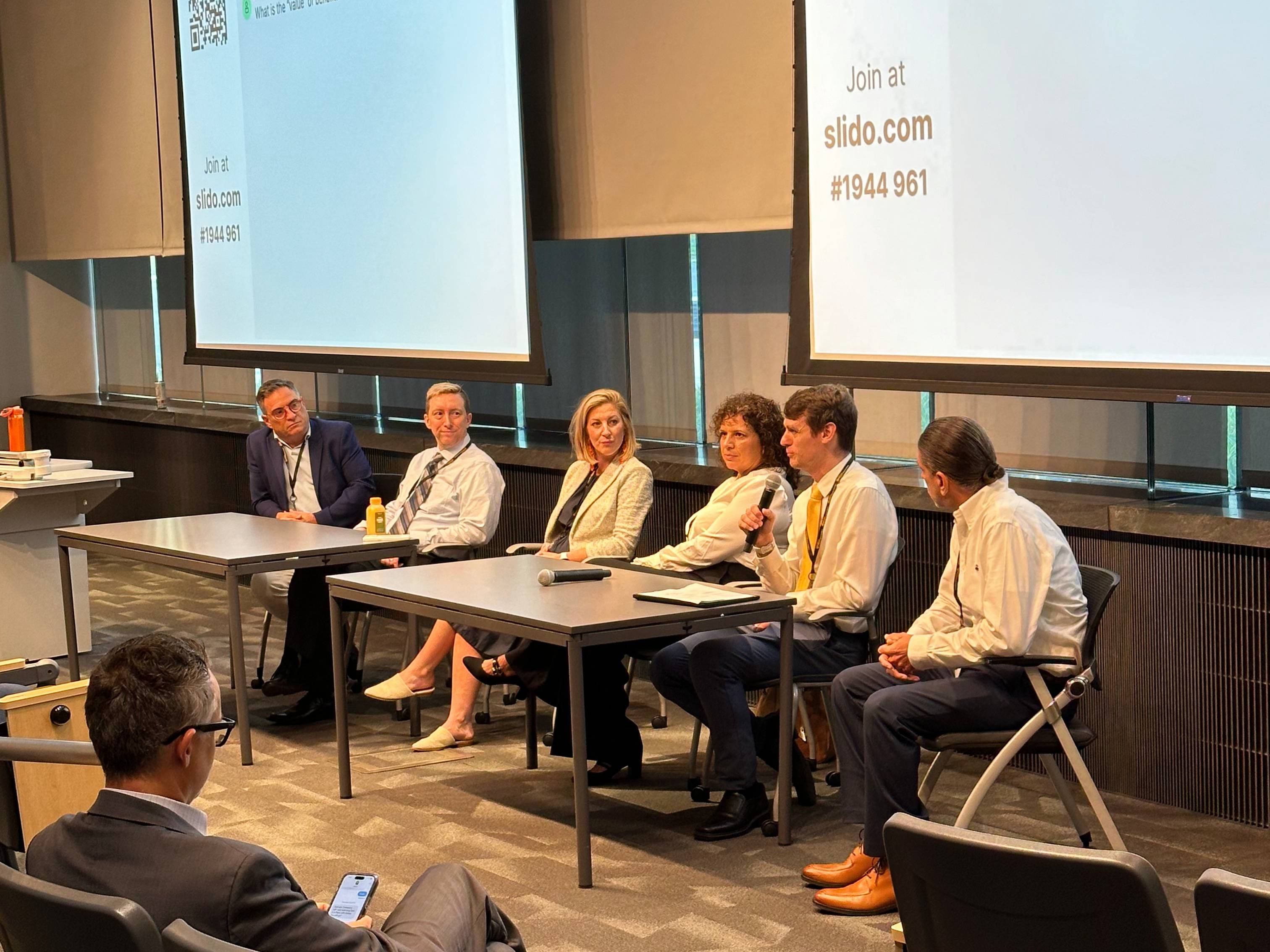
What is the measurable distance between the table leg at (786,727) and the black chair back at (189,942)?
2455 millimetres

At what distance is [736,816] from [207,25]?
19.3 feet

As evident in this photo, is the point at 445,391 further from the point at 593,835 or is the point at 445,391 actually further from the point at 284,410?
the point at 593,835

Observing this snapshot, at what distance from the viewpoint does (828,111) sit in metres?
5.19

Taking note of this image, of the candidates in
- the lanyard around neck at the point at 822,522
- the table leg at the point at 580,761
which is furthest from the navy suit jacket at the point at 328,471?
the table leg at the point at 580,761

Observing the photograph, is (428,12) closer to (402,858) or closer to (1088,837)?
(402,858)

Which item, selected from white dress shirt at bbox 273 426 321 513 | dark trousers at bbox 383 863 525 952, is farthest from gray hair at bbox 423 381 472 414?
dark trousers at bbox 383 863 525 952

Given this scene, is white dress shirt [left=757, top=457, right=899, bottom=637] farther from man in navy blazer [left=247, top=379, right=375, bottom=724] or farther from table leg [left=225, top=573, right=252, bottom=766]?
man in navy blazer [left=247, top=379, right=375, bottom=724]

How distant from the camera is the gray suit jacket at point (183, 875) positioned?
203cm

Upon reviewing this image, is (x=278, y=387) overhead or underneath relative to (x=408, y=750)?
overhead

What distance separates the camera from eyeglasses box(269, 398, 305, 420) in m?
6.15

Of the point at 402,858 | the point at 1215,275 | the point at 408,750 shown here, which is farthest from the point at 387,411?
the point at 1215,275

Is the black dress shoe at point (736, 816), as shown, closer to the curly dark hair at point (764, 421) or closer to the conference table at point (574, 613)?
the conference table at point (574, 613)

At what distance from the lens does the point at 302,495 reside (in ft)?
20.8

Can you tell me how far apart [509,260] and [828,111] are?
1792 mm
